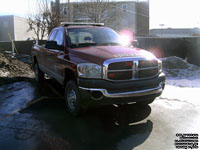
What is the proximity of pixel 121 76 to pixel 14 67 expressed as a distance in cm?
721

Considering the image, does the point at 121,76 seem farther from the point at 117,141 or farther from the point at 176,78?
the point at 176,78

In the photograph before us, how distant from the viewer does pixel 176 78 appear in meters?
9.20

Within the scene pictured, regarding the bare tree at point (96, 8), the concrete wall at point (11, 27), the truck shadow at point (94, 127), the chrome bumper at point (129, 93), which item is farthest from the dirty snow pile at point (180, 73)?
the concrete wall at point (11, 27)

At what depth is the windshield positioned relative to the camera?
5.41m

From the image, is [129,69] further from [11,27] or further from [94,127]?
[11,27]

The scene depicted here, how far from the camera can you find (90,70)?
423 centimetres

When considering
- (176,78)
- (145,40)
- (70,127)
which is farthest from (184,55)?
(70,127)

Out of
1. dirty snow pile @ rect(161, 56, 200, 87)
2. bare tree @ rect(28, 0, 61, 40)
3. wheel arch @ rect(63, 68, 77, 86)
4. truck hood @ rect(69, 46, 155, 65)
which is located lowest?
dirty snow pile @ rect(161, 56, 200, 87)

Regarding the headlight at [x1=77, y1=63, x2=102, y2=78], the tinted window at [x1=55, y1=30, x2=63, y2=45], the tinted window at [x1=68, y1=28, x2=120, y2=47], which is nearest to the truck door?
the tinted window at [x1=55, y1=30, x2=63, y2=45]

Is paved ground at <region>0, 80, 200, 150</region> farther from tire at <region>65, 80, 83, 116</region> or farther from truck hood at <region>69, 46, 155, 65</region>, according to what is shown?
truck hood at <region>69, 46, 155, 65</region>

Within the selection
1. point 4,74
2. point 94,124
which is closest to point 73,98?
point 94,124

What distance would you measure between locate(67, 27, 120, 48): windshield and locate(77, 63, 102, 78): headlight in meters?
1.14

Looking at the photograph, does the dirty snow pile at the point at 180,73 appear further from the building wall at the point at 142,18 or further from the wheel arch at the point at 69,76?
the building wall at the point at 142,18

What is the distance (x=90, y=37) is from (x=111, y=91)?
2.04 m
